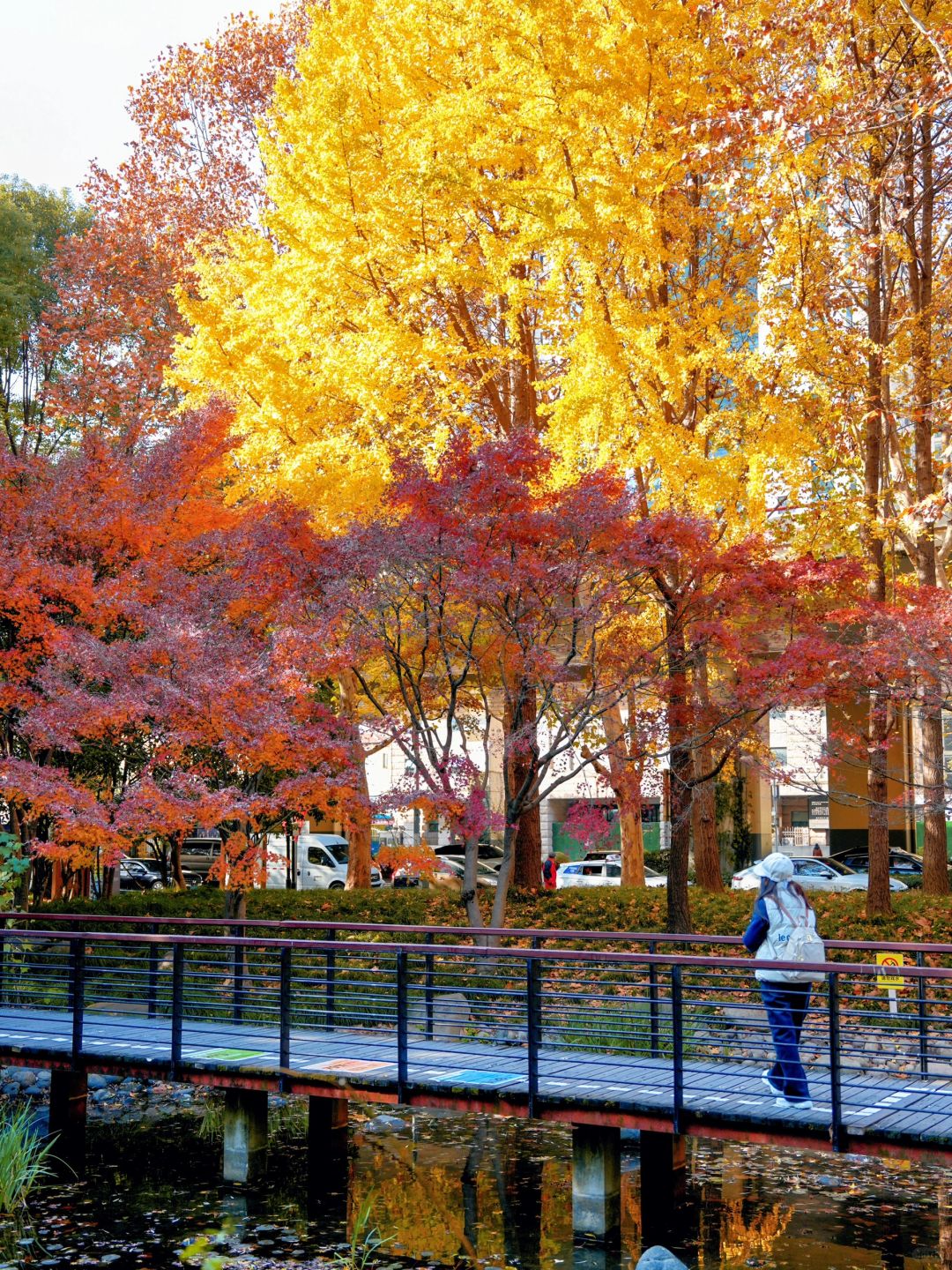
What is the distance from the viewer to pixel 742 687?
50.8ft

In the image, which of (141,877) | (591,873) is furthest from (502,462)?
(141,877)

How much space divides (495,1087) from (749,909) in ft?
35.4

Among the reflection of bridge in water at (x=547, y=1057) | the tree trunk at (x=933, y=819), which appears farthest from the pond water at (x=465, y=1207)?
the tree trunk at (x=933, y=819)

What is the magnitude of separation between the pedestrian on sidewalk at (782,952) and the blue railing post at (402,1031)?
9.14 feet

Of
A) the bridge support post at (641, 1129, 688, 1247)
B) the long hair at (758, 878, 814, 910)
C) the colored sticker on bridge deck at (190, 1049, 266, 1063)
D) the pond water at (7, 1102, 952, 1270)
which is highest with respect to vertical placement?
the long hair at (758, 878, 814, 910)

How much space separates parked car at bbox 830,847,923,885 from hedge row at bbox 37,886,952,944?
10653mm

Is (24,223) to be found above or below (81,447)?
above

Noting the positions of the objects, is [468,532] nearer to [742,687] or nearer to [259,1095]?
[742,687]

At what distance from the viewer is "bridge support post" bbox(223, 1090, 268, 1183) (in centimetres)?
1140

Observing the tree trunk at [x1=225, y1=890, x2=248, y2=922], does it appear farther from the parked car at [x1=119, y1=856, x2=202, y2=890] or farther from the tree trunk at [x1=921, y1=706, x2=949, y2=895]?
the parked car at [x1=119, y1=856, x2=202, y2=890]

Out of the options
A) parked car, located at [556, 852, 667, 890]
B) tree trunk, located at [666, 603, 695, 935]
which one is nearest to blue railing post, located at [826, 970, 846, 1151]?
tree trunk, located at [666, 603, 695, 935]

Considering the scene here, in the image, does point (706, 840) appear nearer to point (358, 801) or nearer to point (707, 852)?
point (707, 852)

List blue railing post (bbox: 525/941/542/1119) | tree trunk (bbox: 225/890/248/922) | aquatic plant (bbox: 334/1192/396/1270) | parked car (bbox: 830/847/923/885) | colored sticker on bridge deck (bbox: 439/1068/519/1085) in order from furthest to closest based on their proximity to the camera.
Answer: parked car (bbox: 830/847/923/885)
tree trunk (bbox: 225/890/248/922)
colored sticker on bridge deck (bbox: 439/1068/519/1085)
blue railing post (bbox: 525/941/542/1119)
aquatic plant (bbox: 334/1192/396/1270)

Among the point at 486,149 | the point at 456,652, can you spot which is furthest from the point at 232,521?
the point at 486,149
